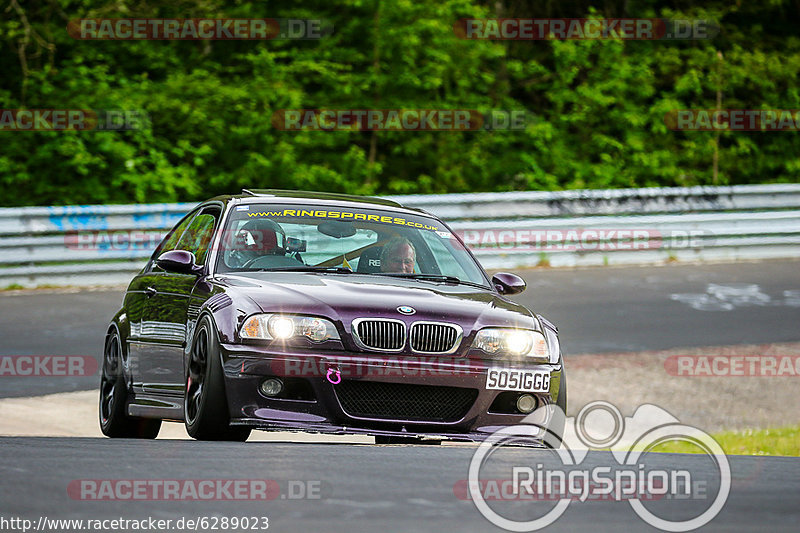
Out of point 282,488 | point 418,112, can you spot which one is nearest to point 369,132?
point 418,112

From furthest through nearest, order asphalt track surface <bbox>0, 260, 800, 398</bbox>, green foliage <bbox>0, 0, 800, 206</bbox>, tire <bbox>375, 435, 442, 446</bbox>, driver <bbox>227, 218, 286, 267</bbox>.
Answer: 1. green foliage <bbox>0, 0, 800, 206</bbox>
2. asphalt track surface <bbox>0, 260, 800, 398</bbox>
3. driver <bbox>227, 218, 286, 267</bbox>
4. tire <bbox>375, 435, 442, 446</bbox>

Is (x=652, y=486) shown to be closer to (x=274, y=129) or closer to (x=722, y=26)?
(x=274, y=129)

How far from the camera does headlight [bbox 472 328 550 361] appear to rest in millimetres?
7246

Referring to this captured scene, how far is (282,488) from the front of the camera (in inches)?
213

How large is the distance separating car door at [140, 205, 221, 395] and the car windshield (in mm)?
240

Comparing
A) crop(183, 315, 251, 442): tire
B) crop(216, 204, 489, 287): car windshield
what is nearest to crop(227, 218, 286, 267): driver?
crop(216, 204, 489, 287): car windshield

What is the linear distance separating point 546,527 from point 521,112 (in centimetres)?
1875

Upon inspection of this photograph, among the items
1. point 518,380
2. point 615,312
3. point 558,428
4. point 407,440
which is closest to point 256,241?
point 407,440

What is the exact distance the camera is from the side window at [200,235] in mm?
8383

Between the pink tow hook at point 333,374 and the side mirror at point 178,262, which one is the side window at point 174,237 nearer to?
the side mirror at point 178,262

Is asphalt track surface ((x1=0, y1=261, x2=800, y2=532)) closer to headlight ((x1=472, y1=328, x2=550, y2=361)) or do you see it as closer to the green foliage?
headlight ((x1=472, y1=328, x2=550, y2=361))

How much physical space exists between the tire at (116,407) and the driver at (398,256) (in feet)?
5.62

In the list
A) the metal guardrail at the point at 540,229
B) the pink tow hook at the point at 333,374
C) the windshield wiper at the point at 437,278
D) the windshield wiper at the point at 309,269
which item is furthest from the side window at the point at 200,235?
the metal guardrail at the point at 540,229

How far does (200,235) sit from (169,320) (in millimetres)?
756
